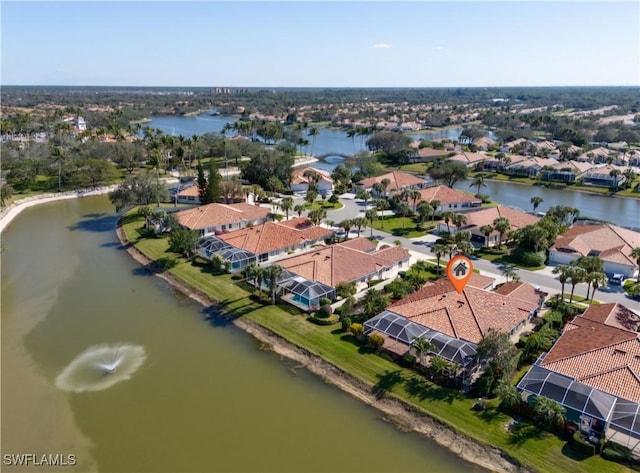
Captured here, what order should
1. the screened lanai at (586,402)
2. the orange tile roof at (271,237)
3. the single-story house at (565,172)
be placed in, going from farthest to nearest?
the single-story house at (565,172) → the orange tile roof at (271,237) → the screened lanai at (586,402)

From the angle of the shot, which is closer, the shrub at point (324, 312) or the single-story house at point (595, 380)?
the single-story house at point (595, 380)

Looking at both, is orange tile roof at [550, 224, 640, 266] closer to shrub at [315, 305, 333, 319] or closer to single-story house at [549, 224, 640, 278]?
single-story house at [549, 224, 640, 278]

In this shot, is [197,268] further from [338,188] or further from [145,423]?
[338,188]

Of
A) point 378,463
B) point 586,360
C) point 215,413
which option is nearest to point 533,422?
point 586,360

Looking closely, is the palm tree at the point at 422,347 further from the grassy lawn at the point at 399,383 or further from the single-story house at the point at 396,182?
the single-story house at the point at 396,182

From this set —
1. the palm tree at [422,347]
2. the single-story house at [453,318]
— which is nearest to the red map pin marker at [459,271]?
the single-story house at [453,318]

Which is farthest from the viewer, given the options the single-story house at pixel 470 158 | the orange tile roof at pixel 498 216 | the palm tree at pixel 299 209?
the single-story house at pixel 470 158

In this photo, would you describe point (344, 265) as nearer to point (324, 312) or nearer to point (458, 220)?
point (324, 312)
